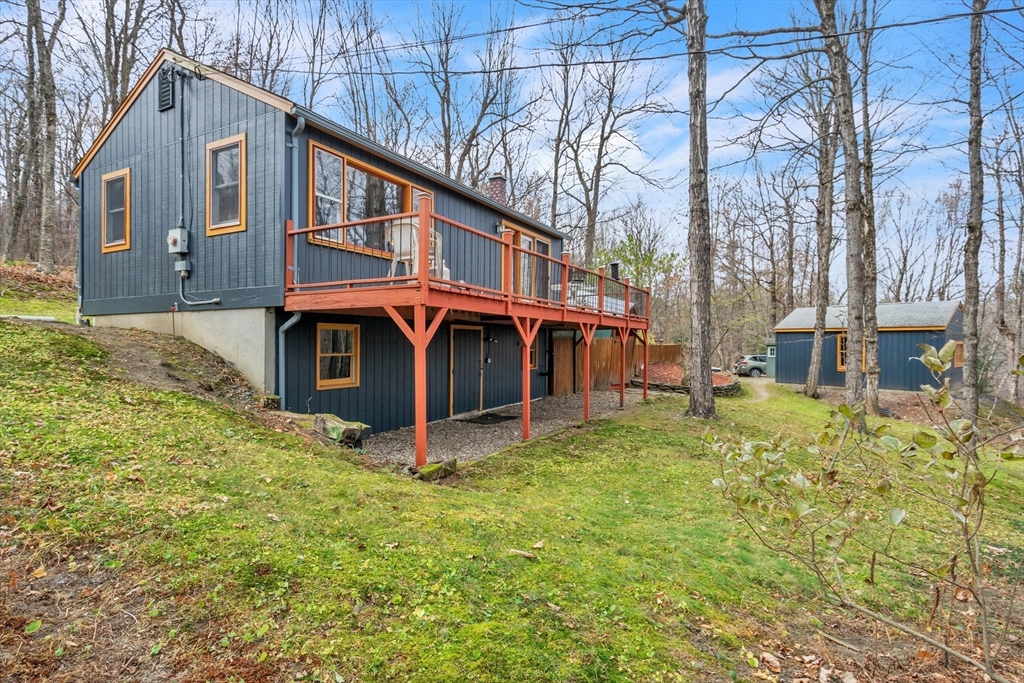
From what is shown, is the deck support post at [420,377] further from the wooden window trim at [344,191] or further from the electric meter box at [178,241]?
the electric meter box at [178,241]

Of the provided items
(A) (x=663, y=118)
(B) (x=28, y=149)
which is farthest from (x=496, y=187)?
(B) (x=28, y=149)

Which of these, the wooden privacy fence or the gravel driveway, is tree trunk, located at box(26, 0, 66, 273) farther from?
the wooden privacy fence

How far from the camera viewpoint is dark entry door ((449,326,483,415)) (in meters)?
11.0

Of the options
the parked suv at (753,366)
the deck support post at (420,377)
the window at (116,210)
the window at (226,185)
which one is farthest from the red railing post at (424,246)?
the parked suv at (753,366)

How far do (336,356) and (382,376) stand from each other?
3.40 ft

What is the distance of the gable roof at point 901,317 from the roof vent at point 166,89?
62.1 feet

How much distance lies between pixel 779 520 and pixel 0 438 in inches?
219

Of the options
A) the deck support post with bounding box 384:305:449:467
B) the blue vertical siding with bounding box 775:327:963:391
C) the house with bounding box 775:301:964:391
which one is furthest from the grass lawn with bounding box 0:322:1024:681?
the house with bounding box 775:301:964:391

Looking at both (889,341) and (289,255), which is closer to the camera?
(289,255)

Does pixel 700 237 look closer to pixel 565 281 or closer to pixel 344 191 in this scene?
pixel 565 281

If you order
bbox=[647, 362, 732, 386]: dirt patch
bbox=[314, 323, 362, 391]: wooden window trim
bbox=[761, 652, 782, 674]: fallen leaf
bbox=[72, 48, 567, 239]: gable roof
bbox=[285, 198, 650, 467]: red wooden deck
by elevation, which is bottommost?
bbox=[761, 652, 782, 674]: fallen leaf

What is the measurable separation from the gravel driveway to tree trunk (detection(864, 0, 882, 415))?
18.7 feet

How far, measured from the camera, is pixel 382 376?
8938 millimetres

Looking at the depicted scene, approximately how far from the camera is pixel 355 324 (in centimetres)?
836
